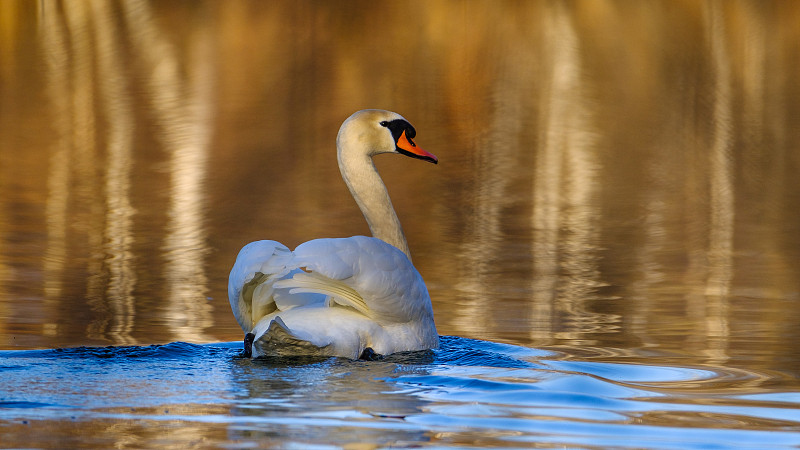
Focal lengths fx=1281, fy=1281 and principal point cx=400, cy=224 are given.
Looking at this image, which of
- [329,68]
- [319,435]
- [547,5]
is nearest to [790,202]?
[319,435]

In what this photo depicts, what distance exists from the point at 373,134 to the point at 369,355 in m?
1.69

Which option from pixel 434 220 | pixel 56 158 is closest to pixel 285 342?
pixel 434 220

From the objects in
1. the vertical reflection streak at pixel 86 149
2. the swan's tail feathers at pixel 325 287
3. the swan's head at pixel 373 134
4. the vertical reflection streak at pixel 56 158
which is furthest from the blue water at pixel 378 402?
the vertical reflection streak at pixel 56 158

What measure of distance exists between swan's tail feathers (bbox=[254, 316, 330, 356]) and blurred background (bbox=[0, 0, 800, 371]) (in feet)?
3.78

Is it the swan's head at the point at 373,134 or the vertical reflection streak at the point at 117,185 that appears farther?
the vertical reflection streak at the point at 117,185

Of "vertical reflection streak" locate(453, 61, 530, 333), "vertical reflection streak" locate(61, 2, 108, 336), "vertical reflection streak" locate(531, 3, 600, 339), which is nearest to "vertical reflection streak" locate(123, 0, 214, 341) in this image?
"vertical reflection streak" locate(61, 2, 108, 336)

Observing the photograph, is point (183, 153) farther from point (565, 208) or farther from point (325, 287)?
point (325, 287)

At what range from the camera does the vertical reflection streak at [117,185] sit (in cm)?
816

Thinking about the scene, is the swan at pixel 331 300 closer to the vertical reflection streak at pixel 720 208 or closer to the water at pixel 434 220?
the water at pixel 434 220

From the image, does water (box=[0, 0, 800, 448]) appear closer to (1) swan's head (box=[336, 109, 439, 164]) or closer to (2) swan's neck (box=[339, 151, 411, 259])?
(2) swan's neck (box=[339, 151, 411, 259])

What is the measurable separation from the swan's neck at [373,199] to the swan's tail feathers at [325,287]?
36.4 inches

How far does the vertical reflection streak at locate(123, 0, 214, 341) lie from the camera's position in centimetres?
825

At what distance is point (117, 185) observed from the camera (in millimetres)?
14500

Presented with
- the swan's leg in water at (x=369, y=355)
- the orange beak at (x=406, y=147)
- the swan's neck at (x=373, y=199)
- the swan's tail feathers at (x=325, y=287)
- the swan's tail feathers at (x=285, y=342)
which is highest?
the orange beak at (x=406, y=147)
